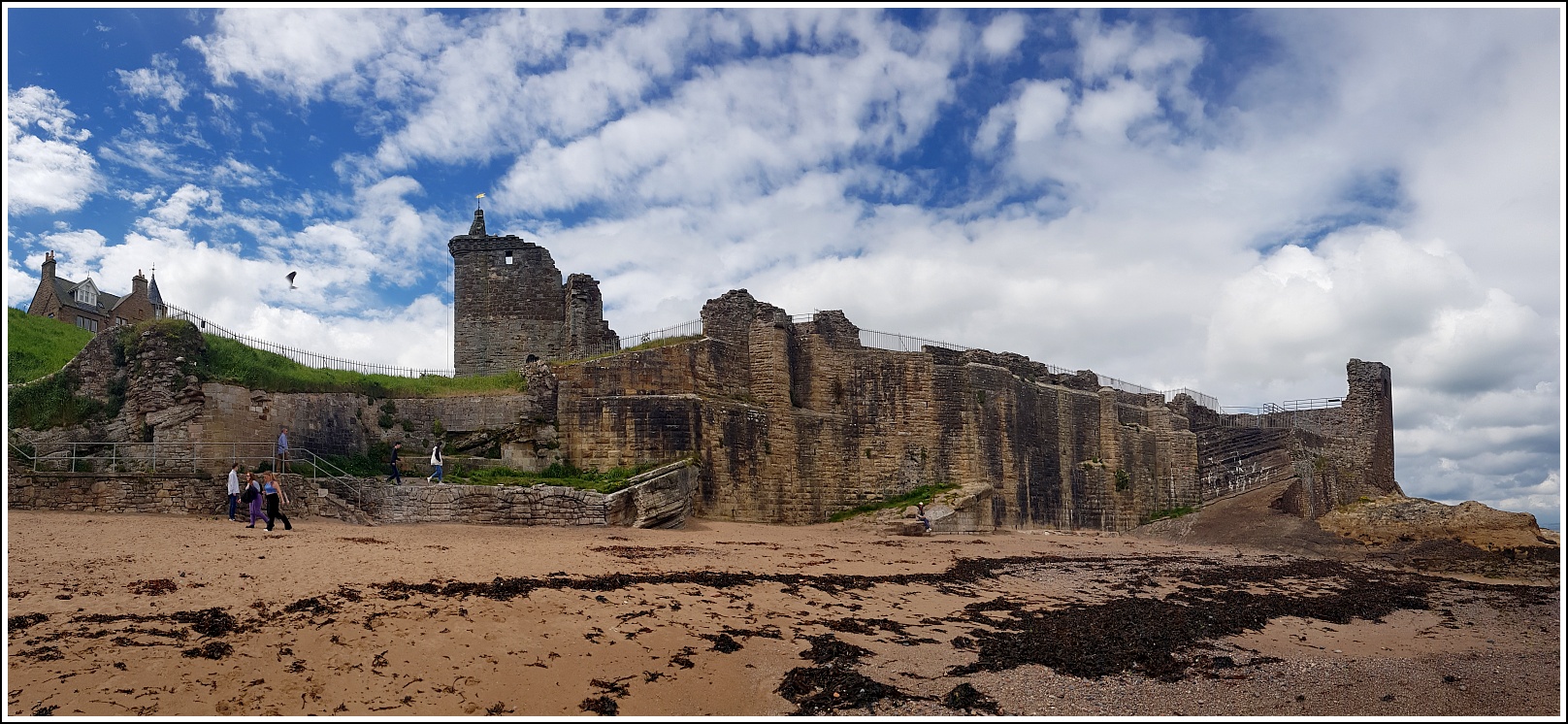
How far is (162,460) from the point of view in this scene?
18844 millimetres

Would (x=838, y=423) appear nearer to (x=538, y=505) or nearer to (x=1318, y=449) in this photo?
(x=538, y=505)

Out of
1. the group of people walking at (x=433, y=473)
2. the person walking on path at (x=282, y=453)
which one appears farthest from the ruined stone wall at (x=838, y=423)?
the person walking on path at (x=282, y=453)

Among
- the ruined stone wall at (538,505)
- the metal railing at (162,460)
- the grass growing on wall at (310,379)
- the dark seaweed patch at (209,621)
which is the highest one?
A: the grass growing on wall at (310,379)

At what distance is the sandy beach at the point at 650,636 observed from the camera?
9008mm

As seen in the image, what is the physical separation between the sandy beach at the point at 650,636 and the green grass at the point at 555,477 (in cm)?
198

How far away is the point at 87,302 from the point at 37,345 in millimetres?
28356

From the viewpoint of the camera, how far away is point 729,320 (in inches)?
1062

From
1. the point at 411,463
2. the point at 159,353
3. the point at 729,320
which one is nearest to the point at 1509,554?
the point at 729,320

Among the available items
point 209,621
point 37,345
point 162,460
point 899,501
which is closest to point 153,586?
point 209,621

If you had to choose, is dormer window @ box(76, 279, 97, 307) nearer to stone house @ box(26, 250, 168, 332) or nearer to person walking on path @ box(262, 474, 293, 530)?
stone house @ box(26, 250, 168, 332)

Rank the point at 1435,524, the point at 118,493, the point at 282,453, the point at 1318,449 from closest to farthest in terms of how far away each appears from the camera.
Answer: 1. the point at 118,493
2. the point at 282,453
3. the point at 1435,524
4. the point at 1318,449

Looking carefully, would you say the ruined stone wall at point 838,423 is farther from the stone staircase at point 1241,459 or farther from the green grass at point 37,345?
the green grass at point 37,345

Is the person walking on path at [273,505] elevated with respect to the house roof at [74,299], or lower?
lower

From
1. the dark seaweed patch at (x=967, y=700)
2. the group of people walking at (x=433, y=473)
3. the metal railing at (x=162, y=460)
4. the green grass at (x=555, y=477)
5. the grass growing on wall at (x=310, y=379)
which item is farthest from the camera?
the grass growing on wall at (x=310, y=379)
